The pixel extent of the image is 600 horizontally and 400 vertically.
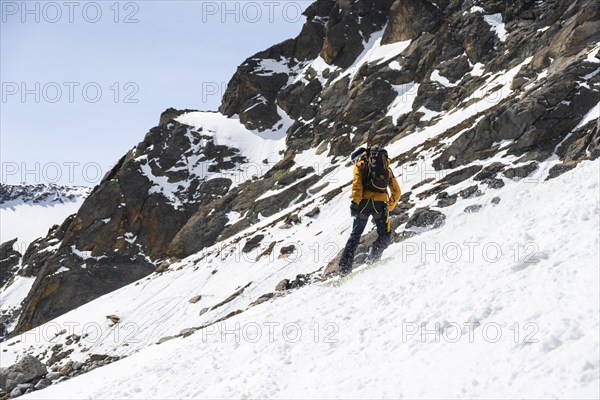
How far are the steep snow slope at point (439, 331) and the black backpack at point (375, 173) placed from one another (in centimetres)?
144

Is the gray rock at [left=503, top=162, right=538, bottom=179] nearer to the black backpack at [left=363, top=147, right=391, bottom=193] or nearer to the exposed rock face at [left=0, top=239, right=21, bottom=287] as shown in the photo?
the black backpack at [left=363, top=147, right=391, bottom=193]

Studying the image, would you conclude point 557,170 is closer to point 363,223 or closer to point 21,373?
point 363,223

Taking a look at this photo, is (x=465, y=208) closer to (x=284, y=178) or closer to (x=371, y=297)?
(x=371, y=297)

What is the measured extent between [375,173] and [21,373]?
464 inches

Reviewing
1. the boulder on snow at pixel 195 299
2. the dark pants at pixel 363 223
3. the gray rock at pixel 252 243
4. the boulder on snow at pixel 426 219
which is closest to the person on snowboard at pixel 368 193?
the dark pants at pixel 363 223

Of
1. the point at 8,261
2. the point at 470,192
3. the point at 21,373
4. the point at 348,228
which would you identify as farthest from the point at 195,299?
the point at 8,261

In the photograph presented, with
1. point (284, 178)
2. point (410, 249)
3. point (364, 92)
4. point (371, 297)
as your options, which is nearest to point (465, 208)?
point (410, 249)

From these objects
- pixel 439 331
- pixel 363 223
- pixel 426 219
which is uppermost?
pixel 363 223

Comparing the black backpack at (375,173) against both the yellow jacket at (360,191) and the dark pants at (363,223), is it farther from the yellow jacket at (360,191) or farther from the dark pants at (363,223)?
the dark pants at (363,223)

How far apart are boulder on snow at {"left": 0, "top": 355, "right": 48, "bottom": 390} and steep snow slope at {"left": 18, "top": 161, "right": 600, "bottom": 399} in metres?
5.50

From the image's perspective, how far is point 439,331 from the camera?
5.60 metres

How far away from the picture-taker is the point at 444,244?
9.45 meters

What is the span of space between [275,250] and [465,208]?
12.7 meters

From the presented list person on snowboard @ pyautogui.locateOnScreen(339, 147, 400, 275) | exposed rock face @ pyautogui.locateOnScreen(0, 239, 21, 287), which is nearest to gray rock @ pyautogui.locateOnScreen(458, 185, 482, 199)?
person on snowboard @ pyautogui.locateOnScreen(339, 147, 400, 275)
